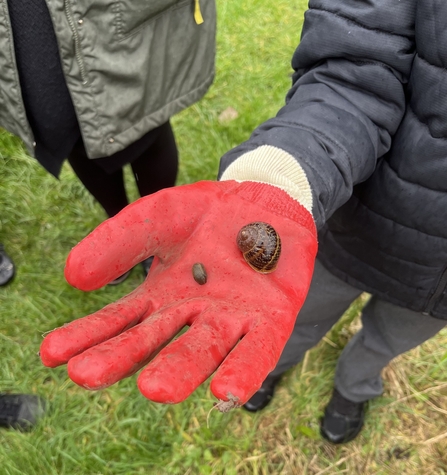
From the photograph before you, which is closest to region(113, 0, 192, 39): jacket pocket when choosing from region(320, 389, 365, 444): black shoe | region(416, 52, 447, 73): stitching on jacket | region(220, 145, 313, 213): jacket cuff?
region(220, 145, 313, 213): jacket cuff

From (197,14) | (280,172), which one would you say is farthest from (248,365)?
(197,14)

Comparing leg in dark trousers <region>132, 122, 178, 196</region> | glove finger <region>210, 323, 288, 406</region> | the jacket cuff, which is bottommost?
leg in dark trousers <region>132, 122, 178, 196</region>

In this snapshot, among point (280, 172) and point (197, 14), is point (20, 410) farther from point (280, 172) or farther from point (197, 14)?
point (197, 14)

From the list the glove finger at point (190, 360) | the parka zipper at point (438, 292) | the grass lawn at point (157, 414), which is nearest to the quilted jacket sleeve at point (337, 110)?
the glove finger at point (190, 360)

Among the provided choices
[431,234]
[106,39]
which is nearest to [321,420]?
[431,234]

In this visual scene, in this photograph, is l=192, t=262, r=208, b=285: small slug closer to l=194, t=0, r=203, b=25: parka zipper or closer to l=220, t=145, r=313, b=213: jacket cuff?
l=220, t=145, r=313, b=213: jacket cuff

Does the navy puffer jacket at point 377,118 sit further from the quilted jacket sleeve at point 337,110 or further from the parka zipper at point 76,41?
the parka zipper at point 76,41

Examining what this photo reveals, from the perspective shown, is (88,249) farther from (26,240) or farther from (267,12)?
(267,12)
